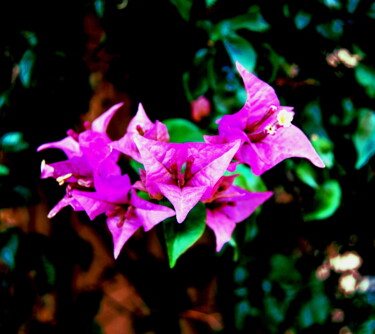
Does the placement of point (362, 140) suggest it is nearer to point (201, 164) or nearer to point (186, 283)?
point (201, 164)

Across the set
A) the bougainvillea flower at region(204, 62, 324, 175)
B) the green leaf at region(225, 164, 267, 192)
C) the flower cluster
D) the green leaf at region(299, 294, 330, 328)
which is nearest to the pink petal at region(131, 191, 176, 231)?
the flower cluster

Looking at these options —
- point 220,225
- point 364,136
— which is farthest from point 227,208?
point 364,136

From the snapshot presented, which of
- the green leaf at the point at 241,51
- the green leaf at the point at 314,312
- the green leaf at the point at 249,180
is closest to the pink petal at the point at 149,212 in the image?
the green leaf at the point at 249,180

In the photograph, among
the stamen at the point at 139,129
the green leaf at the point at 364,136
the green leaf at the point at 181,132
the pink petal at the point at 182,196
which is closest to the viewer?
the pink petal at the point at 182,196

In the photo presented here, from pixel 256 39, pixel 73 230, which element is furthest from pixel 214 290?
pixel 256 39

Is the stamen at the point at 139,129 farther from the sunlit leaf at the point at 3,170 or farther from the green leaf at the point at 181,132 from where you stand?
the sunlit leaf at the point at 3,170
